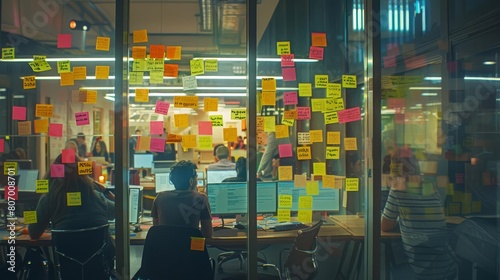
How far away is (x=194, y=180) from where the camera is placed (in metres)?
3.72

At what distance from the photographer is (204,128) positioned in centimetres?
400

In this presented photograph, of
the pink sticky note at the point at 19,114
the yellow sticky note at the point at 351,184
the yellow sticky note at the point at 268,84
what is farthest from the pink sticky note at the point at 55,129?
the yellow sticky note at the point at 351,184

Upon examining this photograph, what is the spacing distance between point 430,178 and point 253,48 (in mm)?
2286

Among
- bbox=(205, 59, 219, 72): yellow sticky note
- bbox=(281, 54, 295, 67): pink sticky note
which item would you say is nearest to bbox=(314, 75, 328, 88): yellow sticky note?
bbox=(281, 54, 295, 67): pink sticky note

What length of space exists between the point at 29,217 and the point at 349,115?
2.93 m

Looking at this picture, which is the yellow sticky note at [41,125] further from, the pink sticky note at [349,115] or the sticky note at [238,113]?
the pink sticky note at [349,115]

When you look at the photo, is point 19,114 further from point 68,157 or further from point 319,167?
point 319,167

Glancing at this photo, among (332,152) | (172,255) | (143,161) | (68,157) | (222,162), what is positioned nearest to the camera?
(172,255)

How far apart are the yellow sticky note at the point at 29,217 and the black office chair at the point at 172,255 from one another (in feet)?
4.28

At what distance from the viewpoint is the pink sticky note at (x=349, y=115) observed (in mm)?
3838

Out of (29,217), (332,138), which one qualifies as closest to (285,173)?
(332,138)

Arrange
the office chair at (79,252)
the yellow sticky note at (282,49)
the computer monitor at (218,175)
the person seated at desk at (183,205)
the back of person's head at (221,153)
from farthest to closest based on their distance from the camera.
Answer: the back of person's head at (221,153) → the computer monitor at (218,175) → the yellow sticky note at (282,49) → the person seated at desk at (183,205) → the office chair at (79,252)

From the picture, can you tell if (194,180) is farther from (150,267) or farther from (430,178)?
(430,178)

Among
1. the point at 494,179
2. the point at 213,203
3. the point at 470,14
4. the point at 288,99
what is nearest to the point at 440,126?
the point at 494,179
